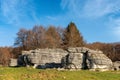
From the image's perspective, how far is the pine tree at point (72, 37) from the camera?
92206 mm

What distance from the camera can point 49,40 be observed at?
3526 inches

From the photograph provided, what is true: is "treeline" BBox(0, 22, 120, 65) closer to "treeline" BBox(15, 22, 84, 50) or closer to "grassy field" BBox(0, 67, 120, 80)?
"treeline" BBox(15, 22, 84, 50)

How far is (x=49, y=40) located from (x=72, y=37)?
344 inches

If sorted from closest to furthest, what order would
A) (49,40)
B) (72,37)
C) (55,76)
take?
1. (55,76)
2. (49,40)
3. (72,37)

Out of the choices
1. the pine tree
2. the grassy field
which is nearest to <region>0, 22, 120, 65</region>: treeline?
the pine tree

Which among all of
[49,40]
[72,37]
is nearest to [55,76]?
[49,40]

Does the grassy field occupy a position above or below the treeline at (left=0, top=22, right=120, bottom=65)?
below

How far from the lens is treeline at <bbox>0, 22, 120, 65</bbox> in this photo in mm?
90250

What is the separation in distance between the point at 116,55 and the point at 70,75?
202 ft

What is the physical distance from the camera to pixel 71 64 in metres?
42.1

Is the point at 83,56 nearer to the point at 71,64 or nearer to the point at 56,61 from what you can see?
the point at 71,64

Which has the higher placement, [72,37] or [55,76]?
[72,37]

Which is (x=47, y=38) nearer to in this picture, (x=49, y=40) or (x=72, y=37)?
(x=49, y=40)

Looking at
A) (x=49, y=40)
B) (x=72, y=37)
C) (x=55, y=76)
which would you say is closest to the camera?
(x=55, y=76)
